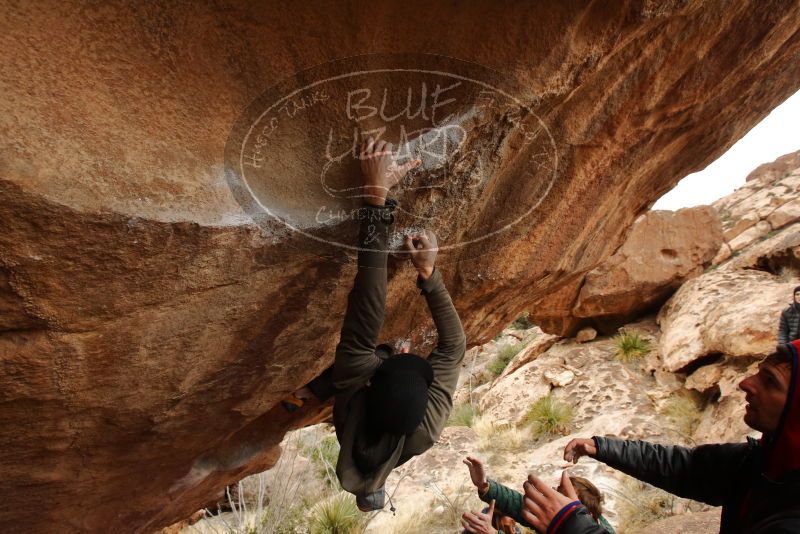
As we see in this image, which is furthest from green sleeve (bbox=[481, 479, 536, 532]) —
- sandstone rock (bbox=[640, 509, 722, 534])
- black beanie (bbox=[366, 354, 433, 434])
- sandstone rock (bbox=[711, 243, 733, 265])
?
sandstone rock (bbox=[711, 243, 733, 265])

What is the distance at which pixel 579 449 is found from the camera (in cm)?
254

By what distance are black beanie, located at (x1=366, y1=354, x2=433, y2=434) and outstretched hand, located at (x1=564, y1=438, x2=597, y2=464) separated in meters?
0.88

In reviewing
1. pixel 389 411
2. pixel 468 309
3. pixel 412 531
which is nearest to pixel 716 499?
pixel 389 411

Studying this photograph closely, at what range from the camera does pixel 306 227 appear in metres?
2.25

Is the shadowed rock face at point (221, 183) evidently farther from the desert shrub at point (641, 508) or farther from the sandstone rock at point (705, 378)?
the sandstone rock at point (705, 378)

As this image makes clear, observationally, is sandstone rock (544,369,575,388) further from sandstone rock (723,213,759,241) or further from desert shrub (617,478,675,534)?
sandstone rock (723,213,759,241)

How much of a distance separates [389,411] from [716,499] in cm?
→ 145

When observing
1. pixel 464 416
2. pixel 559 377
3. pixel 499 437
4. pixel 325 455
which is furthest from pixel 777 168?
pixel 325 455

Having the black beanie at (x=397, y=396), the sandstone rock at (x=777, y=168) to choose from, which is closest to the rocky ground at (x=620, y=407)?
the black beanie at (x=397, y=396)

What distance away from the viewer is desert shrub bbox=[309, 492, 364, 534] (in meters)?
5.77

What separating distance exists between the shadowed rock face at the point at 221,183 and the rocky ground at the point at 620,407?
3.42 m

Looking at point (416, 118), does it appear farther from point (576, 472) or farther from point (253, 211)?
point (576, 472)

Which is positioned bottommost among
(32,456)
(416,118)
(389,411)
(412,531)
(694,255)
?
Result: (412,531)

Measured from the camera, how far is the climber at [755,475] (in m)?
1.65
